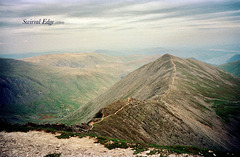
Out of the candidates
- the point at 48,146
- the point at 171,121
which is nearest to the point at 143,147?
the point at 48,146

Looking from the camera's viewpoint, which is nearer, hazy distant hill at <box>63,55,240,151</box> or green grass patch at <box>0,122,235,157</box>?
green grass patch at <box>0,122,235,157</box>

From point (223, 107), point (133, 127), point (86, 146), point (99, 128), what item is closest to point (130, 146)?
point (86, 146)

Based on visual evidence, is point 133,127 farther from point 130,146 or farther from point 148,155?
point 148,155

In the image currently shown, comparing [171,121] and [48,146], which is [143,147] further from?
[171,121]

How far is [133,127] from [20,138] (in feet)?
128

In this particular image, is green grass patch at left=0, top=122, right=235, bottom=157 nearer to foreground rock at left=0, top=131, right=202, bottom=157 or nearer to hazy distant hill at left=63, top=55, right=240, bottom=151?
foreground rock at left=0, top=131, right=202, bottom=157

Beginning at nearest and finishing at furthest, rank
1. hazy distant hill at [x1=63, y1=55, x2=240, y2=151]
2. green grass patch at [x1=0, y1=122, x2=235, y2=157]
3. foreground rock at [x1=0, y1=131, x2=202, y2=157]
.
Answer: green grass patch at [x1=0, y1=122, x2=235, y2=157] < foreground rock at [x1=0, y1=131, x2=202, y2=157] < hazy distant hill at [x1=63, y1=55, x2=240, y2=151]

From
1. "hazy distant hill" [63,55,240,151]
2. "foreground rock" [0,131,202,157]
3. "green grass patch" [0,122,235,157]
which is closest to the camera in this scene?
"green grass patch" [0,122,235,157]

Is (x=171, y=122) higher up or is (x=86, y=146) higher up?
(x=86, y=146)

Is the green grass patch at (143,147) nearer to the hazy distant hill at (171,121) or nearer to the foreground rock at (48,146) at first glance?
the foreground rock at (48,146)

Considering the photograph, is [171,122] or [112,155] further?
[171,122]

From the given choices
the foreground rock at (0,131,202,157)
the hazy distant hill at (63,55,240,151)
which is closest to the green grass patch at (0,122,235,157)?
the foreground rock at (0,131,202,157)

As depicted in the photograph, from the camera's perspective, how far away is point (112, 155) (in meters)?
26.9

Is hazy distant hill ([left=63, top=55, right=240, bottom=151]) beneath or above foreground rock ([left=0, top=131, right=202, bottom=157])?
beneath
